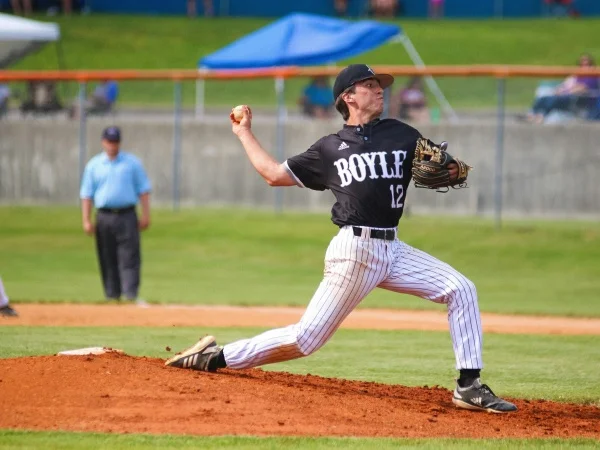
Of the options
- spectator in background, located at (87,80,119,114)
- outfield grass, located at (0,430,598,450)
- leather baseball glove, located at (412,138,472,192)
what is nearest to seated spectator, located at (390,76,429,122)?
spectator in background, located at (87,80,119,114)

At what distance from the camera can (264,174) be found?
7.57m

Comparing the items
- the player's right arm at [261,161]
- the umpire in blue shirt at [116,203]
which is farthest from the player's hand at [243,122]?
the umpire in blue shirt at [116,203]

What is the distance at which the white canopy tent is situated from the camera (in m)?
23.1

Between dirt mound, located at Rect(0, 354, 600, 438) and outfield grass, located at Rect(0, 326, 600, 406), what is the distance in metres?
1.16

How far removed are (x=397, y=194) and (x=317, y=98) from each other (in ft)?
51.2

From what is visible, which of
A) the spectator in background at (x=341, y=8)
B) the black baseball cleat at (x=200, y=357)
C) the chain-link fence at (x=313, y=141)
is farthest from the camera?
the spectator in background at (x=341, y=8)

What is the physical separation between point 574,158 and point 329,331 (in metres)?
13.4

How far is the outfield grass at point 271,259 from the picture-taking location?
15.9m

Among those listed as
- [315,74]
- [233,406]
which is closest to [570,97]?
[315,74]

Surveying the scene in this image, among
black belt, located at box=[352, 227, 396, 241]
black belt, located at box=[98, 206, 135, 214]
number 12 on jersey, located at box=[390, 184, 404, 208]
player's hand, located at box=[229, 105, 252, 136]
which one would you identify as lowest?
black belt, located at box=[98, 206, 135, 214]

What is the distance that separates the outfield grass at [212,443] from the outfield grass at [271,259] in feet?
26.1

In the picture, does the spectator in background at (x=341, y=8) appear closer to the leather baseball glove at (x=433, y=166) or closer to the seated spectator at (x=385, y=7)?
the seated spectator at (x=385, y=7)

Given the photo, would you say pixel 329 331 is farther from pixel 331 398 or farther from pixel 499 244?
pixel 499 244

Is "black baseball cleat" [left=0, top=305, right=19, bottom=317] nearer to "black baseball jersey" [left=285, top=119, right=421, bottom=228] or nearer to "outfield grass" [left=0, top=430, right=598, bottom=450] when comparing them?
"black baseball jersey" [left=285, top=119, right=421, bottom=228]
